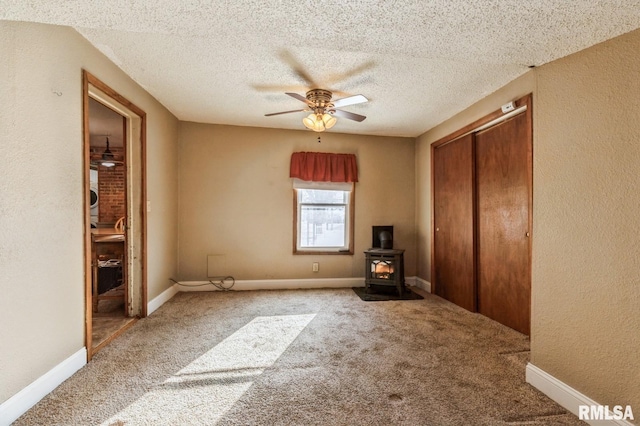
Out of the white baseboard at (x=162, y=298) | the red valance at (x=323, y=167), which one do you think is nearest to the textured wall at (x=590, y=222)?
the red valance at (x=323, y=167)

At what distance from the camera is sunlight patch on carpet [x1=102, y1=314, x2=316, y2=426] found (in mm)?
1600

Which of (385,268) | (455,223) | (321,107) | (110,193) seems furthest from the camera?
(110,193)

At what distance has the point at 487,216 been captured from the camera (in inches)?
126

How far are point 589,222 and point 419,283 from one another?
307 cm

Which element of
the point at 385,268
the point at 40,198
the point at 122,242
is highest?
the point at 40,198

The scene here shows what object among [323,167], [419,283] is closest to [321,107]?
[323,167]

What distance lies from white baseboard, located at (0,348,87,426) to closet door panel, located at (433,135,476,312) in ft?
12.2

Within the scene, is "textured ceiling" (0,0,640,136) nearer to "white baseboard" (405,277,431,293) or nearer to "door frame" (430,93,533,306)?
"door frame" (430,93,533,306)

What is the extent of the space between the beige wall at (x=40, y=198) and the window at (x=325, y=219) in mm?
2765

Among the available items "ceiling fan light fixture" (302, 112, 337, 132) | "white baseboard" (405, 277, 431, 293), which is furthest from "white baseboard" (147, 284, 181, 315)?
"white baseboard" (405, 277, 431, 293)

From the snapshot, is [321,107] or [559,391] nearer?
[559,391]

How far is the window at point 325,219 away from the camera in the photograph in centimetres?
445

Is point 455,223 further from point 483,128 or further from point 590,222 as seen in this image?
point 590,222

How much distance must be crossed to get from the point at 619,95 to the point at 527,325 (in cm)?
206
